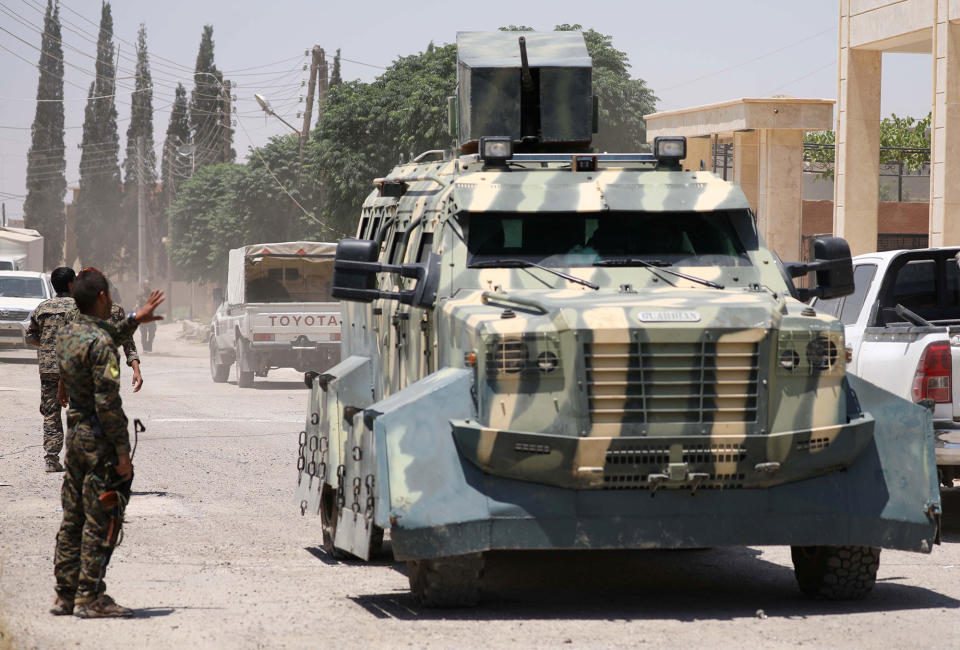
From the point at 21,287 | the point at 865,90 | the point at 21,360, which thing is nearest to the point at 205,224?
the point at 21,287

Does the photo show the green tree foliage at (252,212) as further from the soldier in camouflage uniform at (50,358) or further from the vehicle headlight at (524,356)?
the vehicle headlight at (524,356)

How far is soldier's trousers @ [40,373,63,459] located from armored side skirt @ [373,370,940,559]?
6982 mm

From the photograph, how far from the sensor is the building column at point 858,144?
2805 cm

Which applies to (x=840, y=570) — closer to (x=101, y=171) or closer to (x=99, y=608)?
(x=99, y=608)

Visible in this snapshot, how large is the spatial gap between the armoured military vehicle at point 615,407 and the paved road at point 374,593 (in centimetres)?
37

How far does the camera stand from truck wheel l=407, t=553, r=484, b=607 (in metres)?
7.71

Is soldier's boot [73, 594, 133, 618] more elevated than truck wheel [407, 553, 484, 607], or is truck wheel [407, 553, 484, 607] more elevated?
truck wheel [407, 553, 484, 607]

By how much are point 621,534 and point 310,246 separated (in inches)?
850

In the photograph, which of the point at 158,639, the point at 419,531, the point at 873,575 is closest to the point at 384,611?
the point at 419,531

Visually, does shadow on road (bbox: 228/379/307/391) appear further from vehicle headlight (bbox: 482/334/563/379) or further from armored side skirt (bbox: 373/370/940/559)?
vehicle headlight (bbox: 482/334/563/379)

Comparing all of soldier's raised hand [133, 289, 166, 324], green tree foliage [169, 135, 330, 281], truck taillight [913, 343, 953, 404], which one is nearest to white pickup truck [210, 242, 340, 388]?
truck taillight [913, 343, 953, 404]

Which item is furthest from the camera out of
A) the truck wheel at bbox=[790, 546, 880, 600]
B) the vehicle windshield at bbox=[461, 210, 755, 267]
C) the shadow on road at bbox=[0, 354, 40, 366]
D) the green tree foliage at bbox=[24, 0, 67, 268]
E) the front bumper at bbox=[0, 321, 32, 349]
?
the green tree foliage at bbox=[24, 0, 67, 268]

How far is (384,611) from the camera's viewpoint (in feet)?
26.0

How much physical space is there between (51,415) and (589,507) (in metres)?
7.90
